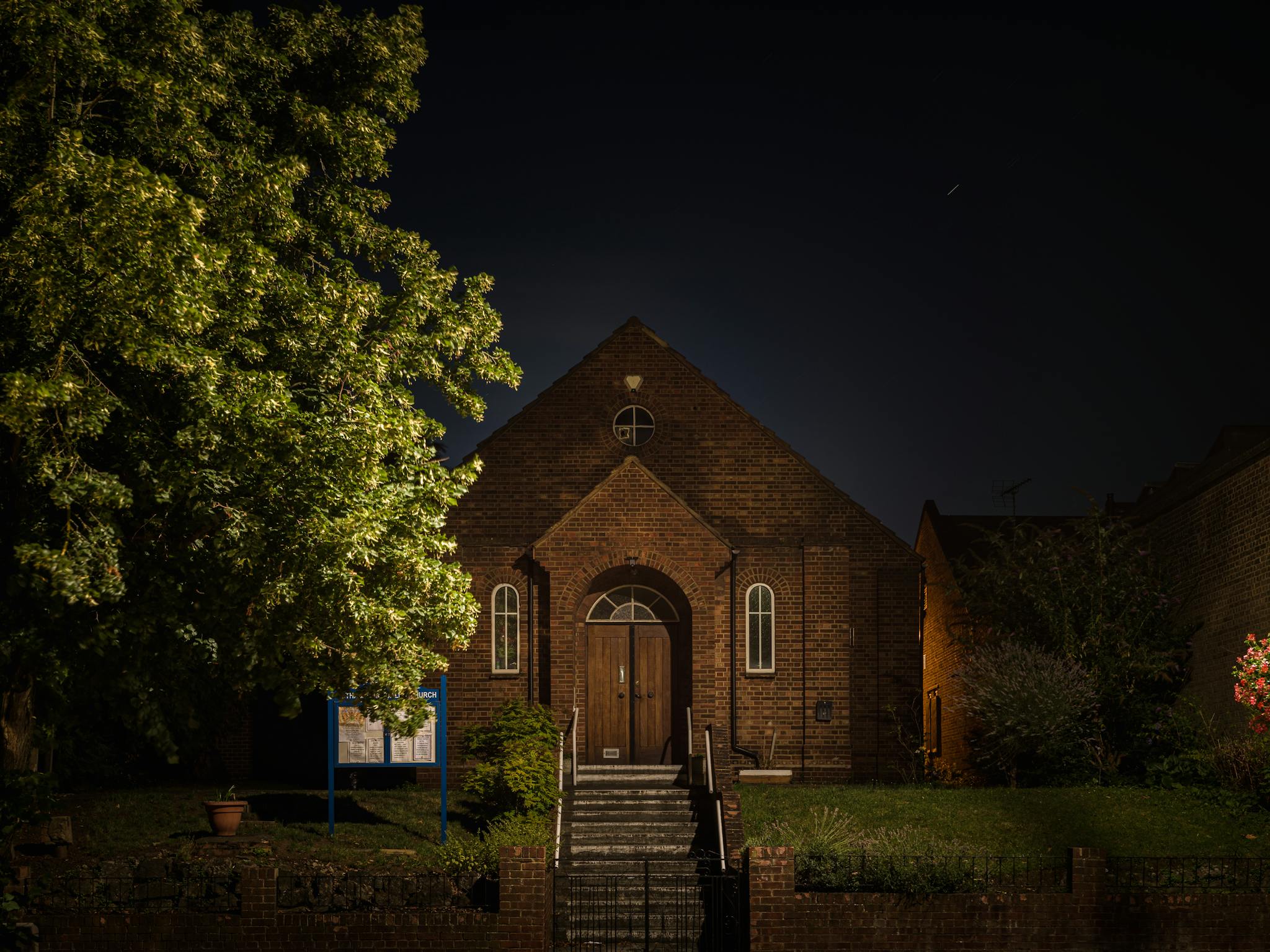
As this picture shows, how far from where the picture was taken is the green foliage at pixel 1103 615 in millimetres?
19922

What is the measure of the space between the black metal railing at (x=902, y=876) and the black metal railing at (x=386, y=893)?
357 centimetres

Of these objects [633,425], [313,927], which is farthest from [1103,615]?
[313,927]

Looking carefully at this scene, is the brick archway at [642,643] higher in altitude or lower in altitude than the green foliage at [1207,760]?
higher

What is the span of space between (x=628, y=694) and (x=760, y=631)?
2.68 m

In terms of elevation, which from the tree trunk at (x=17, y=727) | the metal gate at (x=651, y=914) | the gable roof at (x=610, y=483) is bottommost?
the metal gate at (x=651, y=914)

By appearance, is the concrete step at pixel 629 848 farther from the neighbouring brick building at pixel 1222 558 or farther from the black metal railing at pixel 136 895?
the neighbouring brick building at pixel 1222 558

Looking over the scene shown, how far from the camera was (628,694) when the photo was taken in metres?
21.9

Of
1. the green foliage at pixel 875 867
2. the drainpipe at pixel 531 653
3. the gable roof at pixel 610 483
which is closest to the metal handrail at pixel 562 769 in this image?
the drainpipe at pixel 531 653

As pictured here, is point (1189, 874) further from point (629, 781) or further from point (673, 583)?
point (673, 583)

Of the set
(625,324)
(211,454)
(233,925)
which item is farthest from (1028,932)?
(625,324)

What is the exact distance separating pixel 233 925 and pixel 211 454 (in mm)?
4983

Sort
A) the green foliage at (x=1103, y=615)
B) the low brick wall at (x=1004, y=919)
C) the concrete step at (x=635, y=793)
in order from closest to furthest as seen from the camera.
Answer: the low brick wall at (x=1004, y=919)
the concrete step at (x=635, y=793)
the green foliage at (x=1103, y=615)

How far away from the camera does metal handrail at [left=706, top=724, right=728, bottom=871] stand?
1602 cm

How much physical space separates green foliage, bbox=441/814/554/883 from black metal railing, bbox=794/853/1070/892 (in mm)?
3228
